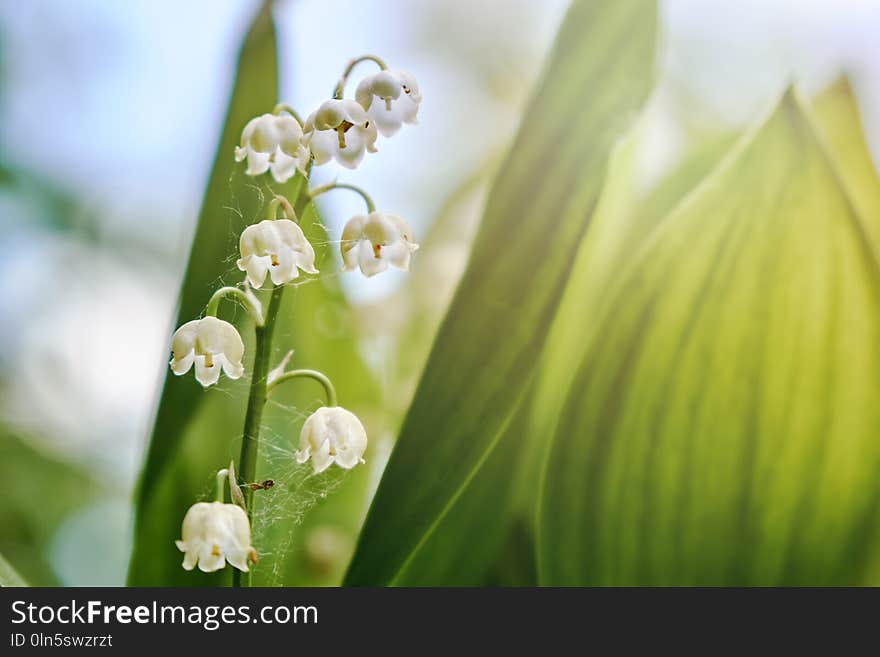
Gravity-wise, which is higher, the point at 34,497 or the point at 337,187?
the point at 34,497

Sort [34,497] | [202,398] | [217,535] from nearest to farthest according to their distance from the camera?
1. [217,535]
2. [202,398]
3. [34,497]

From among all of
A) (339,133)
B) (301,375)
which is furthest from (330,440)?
(339,133)

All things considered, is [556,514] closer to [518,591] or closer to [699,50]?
[518,591]

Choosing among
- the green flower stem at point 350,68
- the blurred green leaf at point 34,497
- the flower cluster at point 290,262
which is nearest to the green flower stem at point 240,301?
the flower cluster at point 290,262

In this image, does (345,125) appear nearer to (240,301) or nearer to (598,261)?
(240,301)

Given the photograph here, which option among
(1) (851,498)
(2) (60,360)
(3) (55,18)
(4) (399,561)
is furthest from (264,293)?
(3) (55,18)

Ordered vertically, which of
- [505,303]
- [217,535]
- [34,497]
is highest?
[34,497]

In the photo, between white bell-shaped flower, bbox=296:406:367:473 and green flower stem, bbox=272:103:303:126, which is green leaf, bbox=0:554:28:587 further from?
green flower stem, bbox=272:103:303:126
